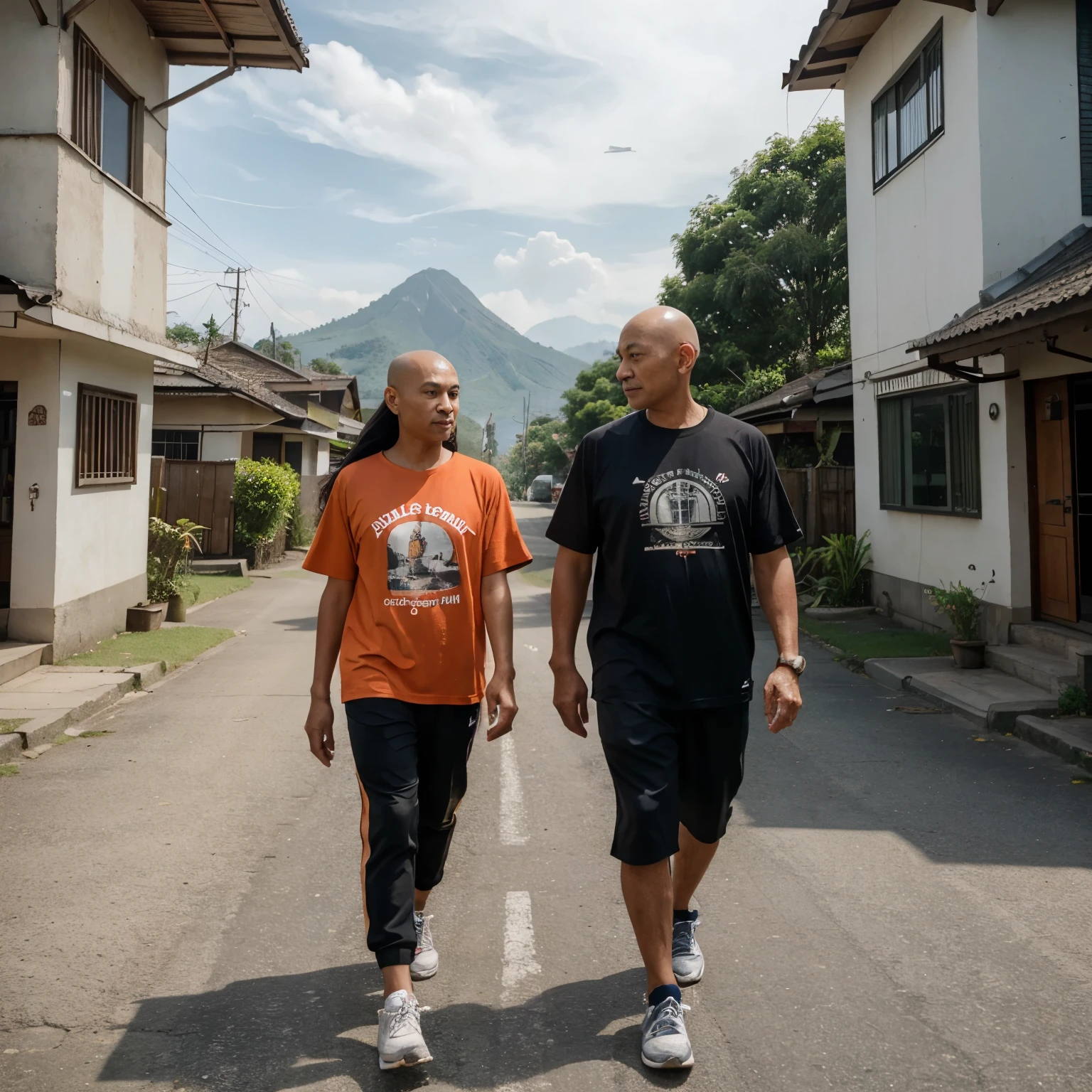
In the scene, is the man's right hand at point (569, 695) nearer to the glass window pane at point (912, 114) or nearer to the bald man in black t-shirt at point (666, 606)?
the bald man in black t-shirt at point (666, 606)

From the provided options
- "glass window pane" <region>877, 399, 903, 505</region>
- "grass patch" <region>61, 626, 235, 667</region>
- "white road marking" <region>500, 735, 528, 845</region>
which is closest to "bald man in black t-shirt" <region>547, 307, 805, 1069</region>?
"white road marking" <region>500, 735, 528, 845</region>

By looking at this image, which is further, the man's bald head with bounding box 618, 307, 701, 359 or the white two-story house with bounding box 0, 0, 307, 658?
the white two-story house with bounding box 0, 0, 307, 658

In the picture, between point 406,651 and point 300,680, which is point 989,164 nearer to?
point 300,680

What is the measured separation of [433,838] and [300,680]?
22.9ft

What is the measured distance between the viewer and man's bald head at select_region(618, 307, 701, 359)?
142 inches

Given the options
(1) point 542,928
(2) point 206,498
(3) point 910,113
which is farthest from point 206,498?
(1) point 542,928

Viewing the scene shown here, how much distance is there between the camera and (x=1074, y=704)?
27.0ft

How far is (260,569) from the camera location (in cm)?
2286

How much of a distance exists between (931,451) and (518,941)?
400 inches

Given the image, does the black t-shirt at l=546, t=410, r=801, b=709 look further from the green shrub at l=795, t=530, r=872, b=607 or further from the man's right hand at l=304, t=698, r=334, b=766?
the green shrub at l=795, t=530, r=872, b=607

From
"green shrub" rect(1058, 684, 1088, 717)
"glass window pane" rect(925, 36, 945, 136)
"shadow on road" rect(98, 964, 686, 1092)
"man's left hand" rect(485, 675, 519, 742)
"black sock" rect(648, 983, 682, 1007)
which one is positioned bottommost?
"shadow on road" rect(98, 964, 686, 1092)

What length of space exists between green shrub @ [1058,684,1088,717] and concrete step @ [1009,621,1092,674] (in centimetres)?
88

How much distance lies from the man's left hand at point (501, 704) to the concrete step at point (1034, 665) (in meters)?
6.40

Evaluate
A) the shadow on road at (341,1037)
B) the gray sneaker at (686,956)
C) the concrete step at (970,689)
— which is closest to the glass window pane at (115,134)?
the concrete step at (970,689)
